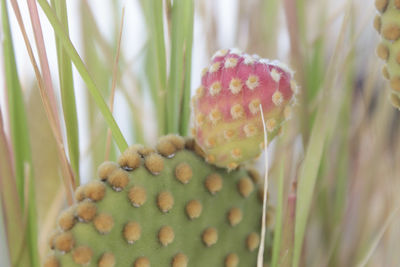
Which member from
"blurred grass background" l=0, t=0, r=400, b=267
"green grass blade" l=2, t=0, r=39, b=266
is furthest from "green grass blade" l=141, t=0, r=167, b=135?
"green grass blade" l=2, t=0, r=39, b=266

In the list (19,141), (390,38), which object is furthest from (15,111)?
(390,38)

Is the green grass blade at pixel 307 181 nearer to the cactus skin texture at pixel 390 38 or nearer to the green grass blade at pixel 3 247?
the cactus skin texture at pixel 390 38

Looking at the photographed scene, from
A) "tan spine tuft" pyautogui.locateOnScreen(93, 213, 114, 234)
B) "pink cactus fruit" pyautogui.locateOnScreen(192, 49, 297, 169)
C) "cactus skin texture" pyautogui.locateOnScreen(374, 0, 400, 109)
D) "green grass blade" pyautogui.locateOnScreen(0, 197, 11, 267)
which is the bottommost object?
"green grass blade" pyautogui.locateOnScreen(0, 197, 11, 267)

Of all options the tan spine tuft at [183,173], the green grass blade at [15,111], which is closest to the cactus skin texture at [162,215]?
the tan spine tuft at [183,173]

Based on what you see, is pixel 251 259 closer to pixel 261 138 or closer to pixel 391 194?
pixel 261 138

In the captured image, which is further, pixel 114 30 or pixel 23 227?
pixel 114 30

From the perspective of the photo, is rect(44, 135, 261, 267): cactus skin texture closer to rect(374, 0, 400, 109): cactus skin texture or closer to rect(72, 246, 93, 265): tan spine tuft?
rect(72, 246, 93, 265): tan spine tuft

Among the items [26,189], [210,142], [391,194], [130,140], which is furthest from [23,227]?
[391,194]
